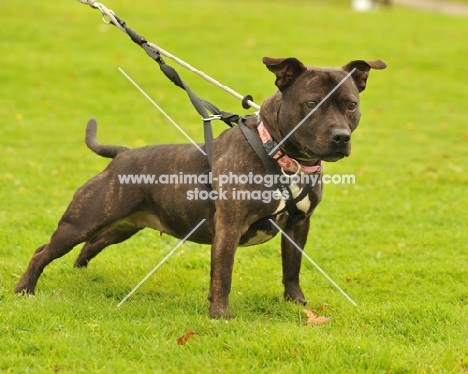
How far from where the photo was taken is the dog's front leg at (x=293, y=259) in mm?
6198

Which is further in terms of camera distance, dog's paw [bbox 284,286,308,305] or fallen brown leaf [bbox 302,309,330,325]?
dog's paw [bbox 284,286,308,305]

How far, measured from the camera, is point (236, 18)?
965 inches

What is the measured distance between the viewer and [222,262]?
5.56m

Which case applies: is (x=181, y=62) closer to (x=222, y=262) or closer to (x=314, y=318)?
(x=222, y=262)

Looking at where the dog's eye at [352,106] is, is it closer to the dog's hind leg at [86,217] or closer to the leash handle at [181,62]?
the leash handle at [181,62]

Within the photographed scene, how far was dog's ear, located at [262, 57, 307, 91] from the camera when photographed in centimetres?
532

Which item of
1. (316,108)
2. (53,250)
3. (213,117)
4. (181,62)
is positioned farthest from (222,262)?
(181,62)

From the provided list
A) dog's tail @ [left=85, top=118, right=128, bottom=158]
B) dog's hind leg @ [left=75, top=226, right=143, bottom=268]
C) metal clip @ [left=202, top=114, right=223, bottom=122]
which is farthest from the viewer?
dog's hind leg @ [left=75, top=226, right=143, bottom=268]

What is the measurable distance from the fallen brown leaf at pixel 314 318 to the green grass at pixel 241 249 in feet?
0.43

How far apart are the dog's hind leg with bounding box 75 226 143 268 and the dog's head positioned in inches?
78.8

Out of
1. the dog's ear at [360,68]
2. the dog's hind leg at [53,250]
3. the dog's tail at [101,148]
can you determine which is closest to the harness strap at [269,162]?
the dog's ear at [360,68]

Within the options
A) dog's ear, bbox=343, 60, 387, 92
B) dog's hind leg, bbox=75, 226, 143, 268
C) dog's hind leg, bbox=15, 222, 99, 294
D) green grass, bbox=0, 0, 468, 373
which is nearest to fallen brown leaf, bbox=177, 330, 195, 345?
green grass, bbox=0, 0, 468, 373

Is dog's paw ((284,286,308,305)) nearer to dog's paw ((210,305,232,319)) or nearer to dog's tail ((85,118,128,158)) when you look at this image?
dog's paw ((210,305,232,319))

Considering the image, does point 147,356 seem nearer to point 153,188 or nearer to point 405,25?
point 153,188
